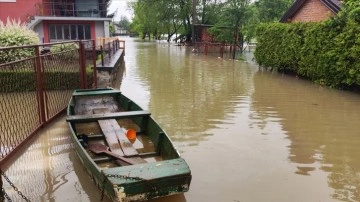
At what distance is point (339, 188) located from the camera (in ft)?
14.5

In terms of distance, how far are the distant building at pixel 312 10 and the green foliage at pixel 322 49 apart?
1.56 m

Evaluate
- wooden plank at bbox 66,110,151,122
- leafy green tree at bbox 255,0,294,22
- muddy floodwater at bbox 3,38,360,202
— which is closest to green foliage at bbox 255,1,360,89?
muddy floodwater at bbox 3,38,360,202

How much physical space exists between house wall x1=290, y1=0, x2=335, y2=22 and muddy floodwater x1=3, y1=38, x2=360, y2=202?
A: 553cm

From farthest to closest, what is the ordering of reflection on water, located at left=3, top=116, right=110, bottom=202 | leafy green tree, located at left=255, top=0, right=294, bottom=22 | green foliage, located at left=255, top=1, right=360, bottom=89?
leafy green tree, located at left=255, top=0, right=294, bottom=22 < green foliage, located at left=255, top=1, right=360, bottom=89 < reflection on water, located at left=3, top=116, right=110, bottom=202

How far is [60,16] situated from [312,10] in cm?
1979

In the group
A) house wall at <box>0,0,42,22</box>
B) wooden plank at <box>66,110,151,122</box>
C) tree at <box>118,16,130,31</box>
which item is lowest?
wooden plank at <box>66,110,151,122</box>

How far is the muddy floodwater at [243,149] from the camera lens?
4.31 meters

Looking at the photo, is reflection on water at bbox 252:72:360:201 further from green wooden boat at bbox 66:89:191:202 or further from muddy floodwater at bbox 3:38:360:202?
green wooden boat at bbox 66:89:191:202

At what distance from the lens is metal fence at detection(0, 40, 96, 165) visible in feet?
19.9

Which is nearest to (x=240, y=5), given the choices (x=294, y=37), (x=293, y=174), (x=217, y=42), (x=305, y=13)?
(x=217, y=42)

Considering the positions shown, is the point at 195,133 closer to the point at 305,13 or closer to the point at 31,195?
the point at 31,195

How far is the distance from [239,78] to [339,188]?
33.0 feet

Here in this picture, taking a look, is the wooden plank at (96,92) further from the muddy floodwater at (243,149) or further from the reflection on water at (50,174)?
the reflection on water at (50,174)

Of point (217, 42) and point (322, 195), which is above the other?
point (217, 42)
